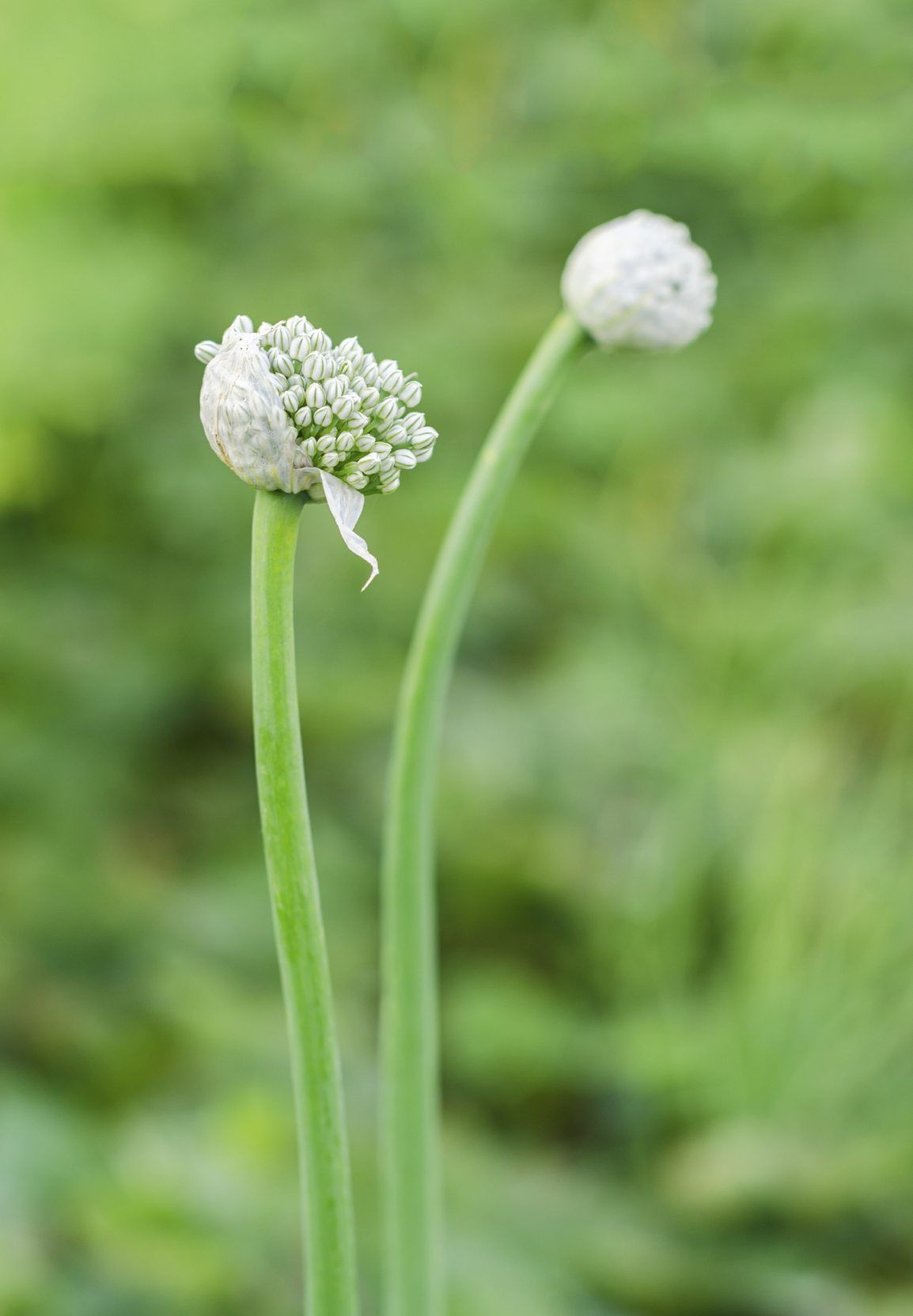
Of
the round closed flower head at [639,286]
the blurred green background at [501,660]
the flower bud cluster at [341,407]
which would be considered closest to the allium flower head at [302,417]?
the flower bud cluster at [341,407]

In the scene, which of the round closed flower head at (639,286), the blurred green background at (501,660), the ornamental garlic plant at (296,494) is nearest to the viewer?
the ornamental garlic plant at (296,494)

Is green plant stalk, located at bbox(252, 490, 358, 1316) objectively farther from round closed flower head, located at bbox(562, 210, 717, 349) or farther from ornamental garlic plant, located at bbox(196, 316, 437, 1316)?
round closed flower head, located at bbox(562, 210, 717, 349)

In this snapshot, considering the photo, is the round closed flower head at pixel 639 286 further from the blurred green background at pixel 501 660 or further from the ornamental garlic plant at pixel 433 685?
the blurred green background at pixel 501 660

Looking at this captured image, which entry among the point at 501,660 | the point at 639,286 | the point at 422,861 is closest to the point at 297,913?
the point at 422,861

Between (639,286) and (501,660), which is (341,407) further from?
(501,660)

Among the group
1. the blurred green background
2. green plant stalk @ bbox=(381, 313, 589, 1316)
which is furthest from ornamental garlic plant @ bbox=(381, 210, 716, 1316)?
the blurred green background

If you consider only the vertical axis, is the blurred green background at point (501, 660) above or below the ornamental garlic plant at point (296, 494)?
above
